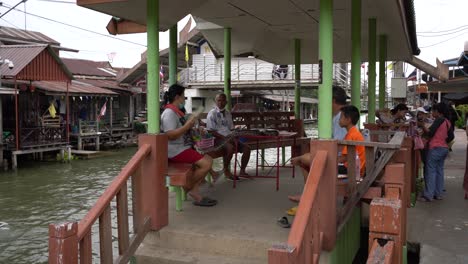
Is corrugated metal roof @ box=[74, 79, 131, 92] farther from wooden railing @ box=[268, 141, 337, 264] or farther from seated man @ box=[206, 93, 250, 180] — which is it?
wooden railing @ box=[268, 141, 337, 264]

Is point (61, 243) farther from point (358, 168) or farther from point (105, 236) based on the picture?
point (358, 168)

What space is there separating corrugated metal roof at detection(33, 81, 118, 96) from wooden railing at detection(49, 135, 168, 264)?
710 inches

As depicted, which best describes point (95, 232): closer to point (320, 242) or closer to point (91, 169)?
point (320, 242)

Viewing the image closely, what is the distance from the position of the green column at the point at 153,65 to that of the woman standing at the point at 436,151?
446 centimetres

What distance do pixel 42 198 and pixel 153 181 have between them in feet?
32.8

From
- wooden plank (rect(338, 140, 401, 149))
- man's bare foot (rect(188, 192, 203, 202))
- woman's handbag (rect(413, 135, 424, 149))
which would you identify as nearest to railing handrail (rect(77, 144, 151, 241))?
man's bare foot (rect(188, 192, 203, 202))

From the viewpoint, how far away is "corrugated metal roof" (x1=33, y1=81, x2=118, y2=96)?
2079 cm

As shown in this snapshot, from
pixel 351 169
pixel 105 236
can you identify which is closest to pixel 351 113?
pixel 351 169

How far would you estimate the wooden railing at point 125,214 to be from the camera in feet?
10.2

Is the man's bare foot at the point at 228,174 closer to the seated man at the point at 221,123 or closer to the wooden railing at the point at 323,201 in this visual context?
the seated man at the point at 221,123

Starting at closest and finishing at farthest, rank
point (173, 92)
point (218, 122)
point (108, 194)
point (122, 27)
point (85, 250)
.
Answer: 1. point (85, 250)
2. point (108, 194)
3. point (173, 92)
4. point (122, 27)
5. point (218, 122)

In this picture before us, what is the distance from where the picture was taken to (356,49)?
5840 mm

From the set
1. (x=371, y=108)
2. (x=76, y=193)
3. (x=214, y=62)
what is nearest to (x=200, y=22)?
(x=371, y=108)

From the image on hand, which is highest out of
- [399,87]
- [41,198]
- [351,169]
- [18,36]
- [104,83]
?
[18,36]
